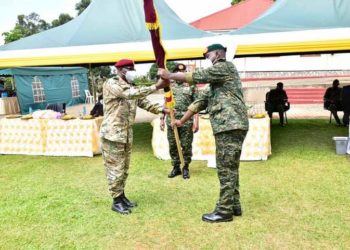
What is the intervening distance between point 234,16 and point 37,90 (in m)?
17.1

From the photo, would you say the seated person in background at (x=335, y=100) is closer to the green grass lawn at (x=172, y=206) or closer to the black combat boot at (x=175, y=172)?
the green grass lawn at (x=172, y=206)

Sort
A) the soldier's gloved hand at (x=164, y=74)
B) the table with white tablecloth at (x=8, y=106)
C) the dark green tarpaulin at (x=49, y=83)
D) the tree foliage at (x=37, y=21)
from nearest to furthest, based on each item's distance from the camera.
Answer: the soldier's gloved hand at (x=164, y=74) < the dark green tarpaulin at (x=49, y=83) < the table with white tablecloth at (x=8, y=106) < the tree foliage at (x=37, y=21)

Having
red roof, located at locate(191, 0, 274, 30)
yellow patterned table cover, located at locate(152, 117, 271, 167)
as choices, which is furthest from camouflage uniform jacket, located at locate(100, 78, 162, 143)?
red roof, located at locate(191, 0, 274, 30)

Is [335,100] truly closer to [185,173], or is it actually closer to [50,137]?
[185,173]

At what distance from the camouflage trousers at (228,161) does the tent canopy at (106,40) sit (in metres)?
3.42

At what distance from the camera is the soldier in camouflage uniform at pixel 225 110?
3.40 m

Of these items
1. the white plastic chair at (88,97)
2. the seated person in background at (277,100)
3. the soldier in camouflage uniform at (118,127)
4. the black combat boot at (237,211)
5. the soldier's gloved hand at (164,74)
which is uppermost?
the soldier's gloved hand at (164,74)

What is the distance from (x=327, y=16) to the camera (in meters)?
6.52

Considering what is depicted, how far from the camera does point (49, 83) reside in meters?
17.4

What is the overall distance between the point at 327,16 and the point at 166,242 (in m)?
5.16

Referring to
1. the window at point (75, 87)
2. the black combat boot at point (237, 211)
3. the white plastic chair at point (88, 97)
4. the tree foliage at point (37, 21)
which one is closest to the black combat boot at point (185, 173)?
the black combat boot at point (237, 211)

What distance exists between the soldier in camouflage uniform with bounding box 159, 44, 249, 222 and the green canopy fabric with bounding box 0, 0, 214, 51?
3594mm

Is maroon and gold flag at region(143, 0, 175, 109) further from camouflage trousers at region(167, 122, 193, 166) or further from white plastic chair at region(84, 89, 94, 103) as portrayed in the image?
white plastic chair at region(84, 89, 94, 103)

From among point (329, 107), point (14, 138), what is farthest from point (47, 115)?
point (329, 107)
